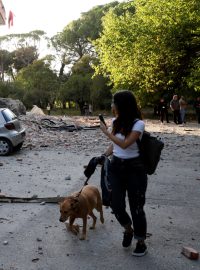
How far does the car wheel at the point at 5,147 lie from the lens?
13531mm

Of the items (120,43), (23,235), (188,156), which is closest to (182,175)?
(188,156)

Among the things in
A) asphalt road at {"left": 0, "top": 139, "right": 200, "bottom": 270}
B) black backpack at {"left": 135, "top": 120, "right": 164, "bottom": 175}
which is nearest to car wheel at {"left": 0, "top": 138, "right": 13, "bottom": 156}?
asphalt road at {"left": 0, "top": 139, "right": 200, "bottom": 270}

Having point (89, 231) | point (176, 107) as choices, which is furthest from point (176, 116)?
point (89, 231)

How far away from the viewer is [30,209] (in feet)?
23.1

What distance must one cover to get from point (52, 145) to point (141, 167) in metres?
11.4

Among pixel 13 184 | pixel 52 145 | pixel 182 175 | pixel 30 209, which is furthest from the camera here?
pixel 52 145

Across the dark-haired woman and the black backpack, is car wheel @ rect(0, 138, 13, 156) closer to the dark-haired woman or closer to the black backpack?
the dark-haired woman

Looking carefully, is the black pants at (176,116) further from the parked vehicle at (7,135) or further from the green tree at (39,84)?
the green tree at (39,84)

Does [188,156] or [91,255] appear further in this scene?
[188,156]

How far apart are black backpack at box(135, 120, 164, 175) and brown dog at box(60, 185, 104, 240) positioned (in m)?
1.07

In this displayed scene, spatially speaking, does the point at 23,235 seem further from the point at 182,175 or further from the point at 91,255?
the point at 182,175

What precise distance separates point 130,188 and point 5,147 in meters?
9.38

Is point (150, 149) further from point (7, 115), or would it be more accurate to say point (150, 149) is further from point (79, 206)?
point (7, 115)

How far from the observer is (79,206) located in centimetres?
529
